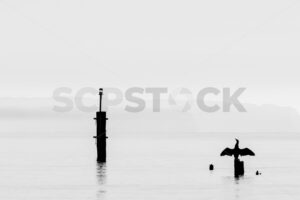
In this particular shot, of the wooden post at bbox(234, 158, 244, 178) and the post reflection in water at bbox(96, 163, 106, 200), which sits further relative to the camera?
the wooden post at bbox(234, 158, 244, 178)

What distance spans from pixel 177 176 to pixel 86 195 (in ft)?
49.3

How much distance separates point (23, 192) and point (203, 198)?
32.8 ft

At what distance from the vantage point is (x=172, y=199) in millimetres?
35500

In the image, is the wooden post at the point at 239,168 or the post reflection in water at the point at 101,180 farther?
the wooden post at the point at 239,168

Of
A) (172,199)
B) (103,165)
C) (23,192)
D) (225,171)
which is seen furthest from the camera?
(103,165)

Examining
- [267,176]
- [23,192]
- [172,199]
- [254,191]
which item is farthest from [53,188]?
[267,176]

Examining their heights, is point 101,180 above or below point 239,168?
below

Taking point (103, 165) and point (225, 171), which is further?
point (103, 165)

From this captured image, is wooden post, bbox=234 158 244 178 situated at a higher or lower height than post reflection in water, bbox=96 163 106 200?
higher

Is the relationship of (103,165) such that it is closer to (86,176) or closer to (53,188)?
(86,176)

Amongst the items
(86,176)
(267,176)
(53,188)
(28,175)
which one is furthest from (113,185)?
(267,176)

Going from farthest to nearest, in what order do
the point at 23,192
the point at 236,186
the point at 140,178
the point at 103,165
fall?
the point at 103,165 < the point at 140,178 < the point at 236,186 < the point at 23,192

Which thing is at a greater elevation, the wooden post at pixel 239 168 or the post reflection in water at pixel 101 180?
the wooden post at pixel 239 168

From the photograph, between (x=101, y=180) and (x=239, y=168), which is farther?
(x=239, y=168)
